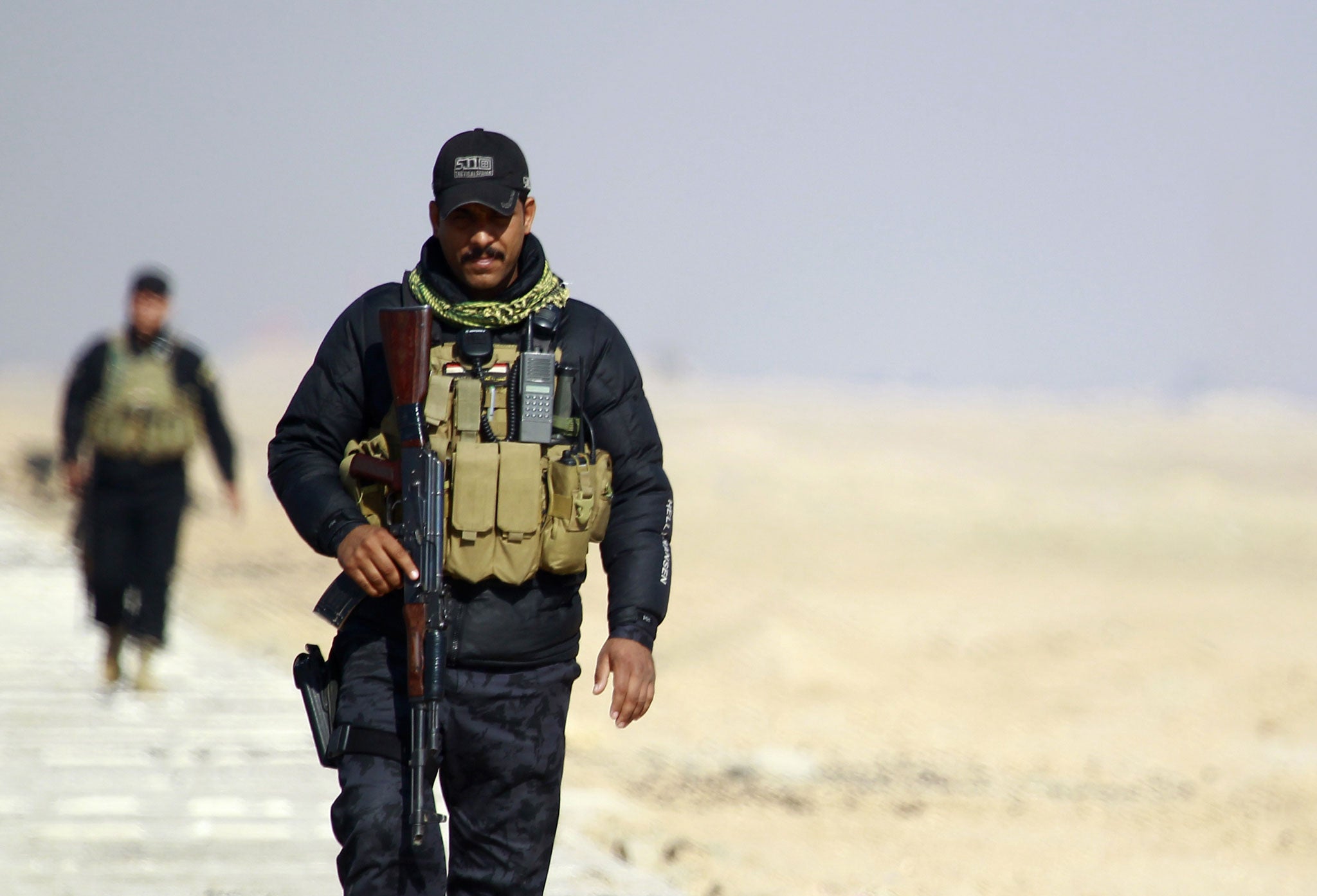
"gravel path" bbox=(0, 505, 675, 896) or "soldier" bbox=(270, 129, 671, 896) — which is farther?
"gravel path" bbox=(0, 505, 675, 896)

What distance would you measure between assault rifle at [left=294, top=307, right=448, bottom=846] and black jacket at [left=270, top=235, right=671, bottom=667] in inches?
3.8

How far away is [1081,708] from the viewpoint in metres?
11.4

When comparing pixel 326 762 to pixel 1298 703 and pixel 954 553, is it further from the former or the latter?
pixel 954 553

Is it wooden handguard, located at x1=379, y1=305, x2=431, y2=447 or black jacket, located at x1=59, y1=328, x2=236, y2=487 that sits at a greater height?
wooden handguard, located at x1=379, y1=305, x2=431, y2=447

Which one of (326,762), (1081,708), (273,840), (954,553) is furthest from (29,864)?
(954,553)

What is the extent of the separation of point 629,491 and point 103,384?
5.14 meters

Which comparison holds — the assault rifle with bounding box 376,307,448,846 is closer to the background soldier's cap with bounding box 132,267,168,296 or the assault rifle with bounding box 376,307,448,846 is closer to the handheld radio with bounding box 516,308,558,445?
the handheld radio with bounding box 516,308,558,445

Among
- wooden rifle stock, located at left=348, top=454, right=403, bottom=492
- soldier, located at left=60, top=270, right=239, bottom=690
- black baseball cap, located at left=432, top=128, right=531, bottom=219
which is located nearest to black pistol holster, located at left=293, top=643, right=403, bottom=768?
wooden rifle stock, located at left=348, top=454, right=403, bottom=492

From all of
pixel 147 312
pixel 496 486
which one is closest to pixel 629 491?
pixel 496 486

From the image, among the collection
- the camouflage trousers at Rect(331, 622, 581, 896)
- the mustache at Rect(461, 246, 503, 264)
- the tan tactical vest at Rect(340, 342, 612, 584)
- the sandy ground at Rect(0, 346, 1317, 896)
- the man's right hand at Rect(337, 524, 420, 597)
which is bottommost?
the sandy ground at Rect(0, 346, 1317, 896)

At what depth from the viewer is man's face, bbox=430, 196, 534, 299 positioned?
3.73m

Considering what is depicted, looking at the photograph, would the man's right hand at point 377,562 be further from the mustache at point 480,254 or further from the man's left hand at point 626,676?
the mustache at point 480,254

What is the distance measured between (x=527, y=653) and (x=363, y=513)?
1.43 feet

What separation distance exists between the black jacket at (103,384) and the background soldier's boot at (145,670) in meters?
0.84
